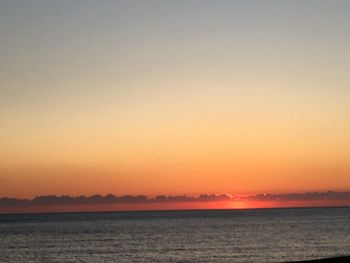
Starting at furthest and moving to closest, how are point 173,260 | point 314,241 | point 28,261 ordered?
point 314,241
point 28,261
point 173,260

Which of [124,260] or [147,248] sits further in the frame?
[147,248]

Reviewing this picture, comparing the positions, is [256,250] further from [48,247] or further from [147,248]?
[48,247]

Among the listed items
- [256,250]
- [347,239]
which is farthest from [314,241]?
[256,250]

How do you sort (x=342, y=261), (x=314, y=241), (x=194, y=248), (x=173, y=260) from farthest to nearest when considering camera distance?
(x=314, y=241) < (x=194, y=248) < (x=173, y=260) < (x=342, y=261)

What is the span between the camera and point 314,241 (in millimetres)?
79250

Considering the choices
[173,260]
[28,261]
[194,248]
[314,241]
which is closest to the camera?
[173,260]

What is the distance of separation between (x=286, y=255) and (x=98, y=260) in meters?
17.4

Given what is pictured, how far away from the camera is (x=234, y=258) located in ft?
195

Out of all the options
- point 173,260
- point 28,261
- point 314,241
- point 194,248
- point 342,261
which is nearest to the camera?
point 342,261

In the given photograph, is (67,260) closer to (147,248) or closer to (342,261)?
(147,248)

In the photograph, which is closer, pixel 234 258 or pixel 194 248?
pixel 234 258

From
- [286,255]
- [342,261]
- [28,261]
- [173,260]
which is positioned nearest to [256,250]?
[286,255]

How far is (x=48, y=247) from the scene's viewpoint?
79.5m

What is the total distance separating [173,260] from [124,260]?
495 centimetres
